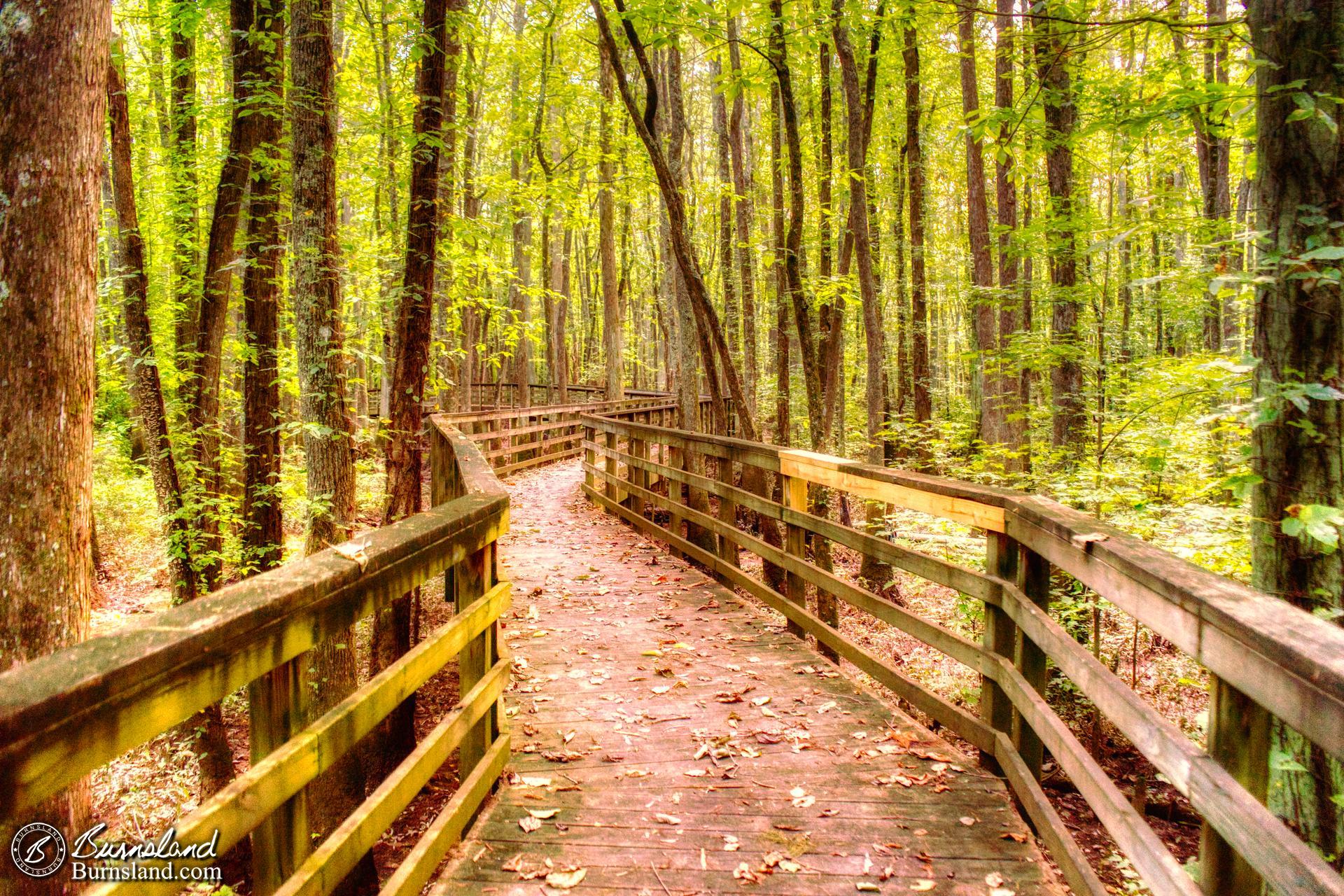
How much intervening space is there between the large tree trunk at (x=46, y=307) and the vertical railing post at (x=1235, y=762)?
365 cm

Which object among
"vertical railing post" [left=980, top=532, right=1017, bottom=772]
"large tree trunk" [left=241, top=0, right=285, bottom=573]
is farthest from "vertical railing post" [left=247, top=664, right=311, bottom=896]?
"large tree trunk" [left=241, top=0, right=285, bottom=573]

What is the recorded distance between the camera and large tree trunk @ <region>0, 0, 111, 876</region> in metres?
2.78

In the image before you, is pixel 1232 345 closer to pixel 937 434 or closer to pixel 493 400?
pixel 937 434

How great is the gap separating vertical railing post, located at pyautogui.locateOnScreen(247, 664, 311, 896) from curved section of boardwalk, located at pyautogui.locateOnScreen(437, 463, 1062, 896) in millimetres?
1068

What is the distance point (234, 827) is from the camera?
1.51 meters

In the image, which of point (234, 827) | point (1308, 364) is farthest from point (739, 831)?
point (1308, 364)

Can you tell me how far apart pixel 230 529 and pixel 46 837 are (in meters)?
8.65

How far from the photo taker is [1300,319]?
116 inches

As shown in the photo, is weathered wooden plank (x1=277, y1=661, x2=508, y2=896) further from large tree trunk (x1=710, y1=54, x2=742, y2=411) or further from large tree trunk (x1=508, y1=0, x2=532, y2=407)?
large tree trunk (x1=710, y1=54, x2=742, y2=411)

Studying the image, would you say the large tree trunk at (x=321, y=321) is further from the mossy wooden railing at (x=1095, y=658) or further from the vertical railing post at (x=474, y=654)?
the mossy wooden railing at (x=1095, y=658)

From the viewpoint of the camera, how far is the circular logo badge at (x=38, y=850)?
152 centimetres

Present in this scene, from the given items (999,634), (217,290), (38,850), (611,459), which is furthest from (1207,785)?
(611,459)

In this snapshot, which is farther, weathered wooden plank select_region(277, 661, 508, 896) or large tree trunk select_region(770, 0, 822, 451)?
large tree trunk select_region(770, 0, 822, 451)

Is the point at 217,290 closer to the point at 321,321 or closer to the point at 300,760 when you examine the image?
the point at 321,321
